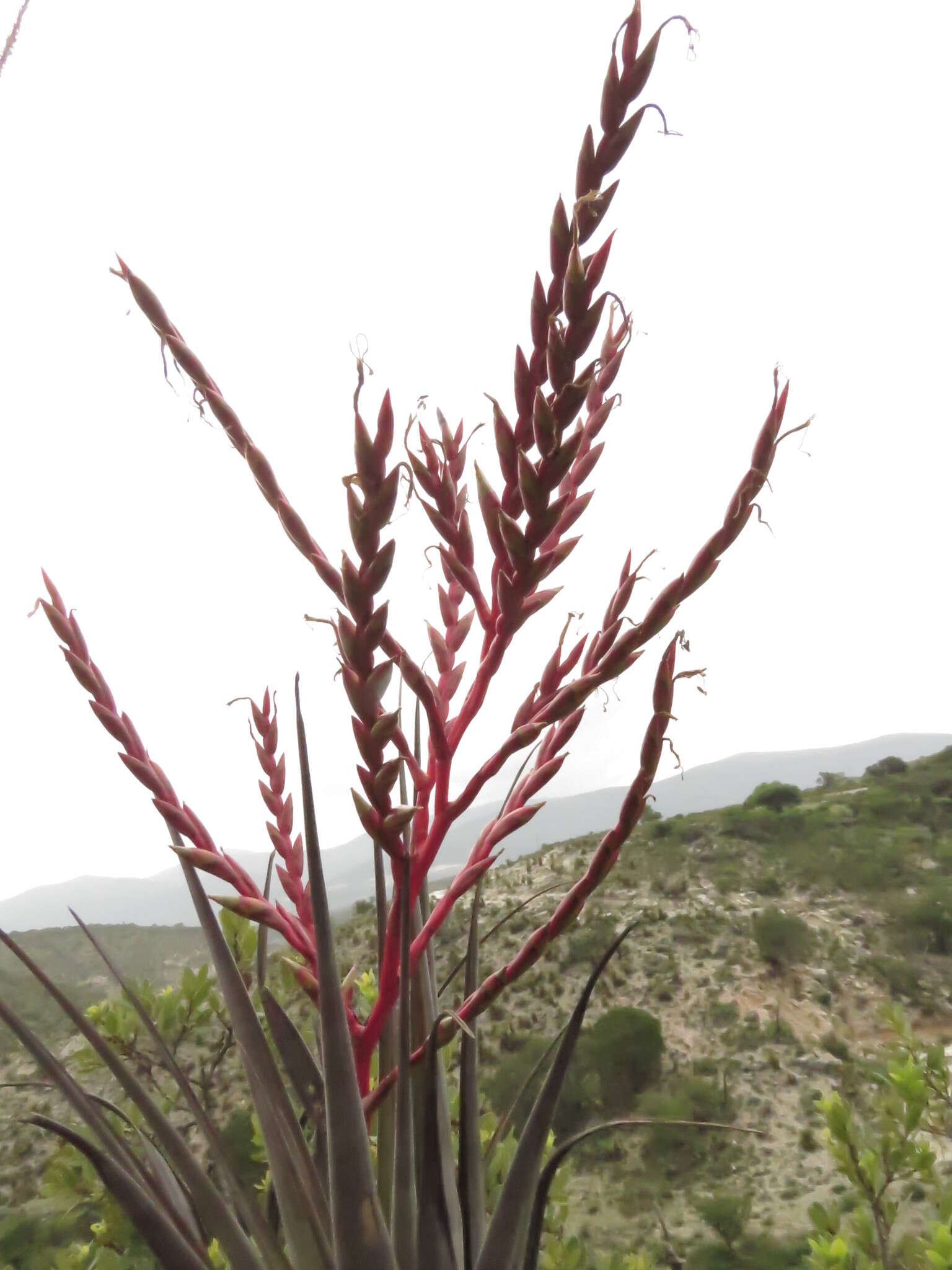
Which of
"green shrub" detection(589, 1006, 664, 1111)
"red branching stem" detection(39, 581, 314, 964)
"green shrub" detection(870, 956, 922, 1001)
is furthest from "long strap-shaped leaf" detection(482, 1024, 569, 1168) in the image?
"green shrub" detection(870, 956, 922, 1001)

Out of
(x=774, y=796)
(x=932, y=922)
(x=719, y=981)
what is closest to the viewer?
(x=719, y=981)

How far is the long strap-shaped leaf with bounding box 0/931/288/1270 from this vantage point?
22.6 inches

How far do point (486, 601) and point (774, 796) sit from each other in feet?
49.7

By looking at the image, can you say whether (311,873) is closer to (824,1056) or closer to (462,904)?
(824,1056)

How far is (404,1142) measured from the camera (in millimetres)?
550

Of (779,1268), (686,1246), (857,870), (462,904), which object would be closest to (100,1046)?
(779,1268)

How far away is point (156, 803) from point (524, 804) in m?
0.32

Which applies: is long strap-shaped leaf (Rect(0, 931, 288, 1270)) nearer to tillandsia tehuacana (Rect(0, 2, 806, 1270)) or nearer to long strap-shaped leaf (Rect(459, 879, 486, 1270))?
tillandsia tehuacana (Rect(0, 2, 806, 1270))

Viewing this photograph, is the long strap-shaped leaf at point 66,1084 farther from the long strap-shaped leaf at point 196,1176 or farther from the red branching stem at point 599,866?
the red branching stem at point 599,866

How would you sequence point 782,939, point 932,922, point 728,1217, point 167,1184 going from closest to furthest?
point 167,1184 < point 728,1217 < point 782,939 < point 932,922

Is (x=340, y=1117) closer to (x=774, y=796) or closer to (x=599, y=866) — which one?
(x=599, y=866)

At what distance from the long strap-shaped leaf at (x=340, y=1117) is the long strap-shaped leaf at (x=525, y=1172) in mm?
102

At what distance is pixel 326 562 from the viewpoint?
22.6 inches

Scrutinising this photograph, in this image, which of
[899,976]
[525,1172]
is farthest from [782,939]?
[525,1172]
